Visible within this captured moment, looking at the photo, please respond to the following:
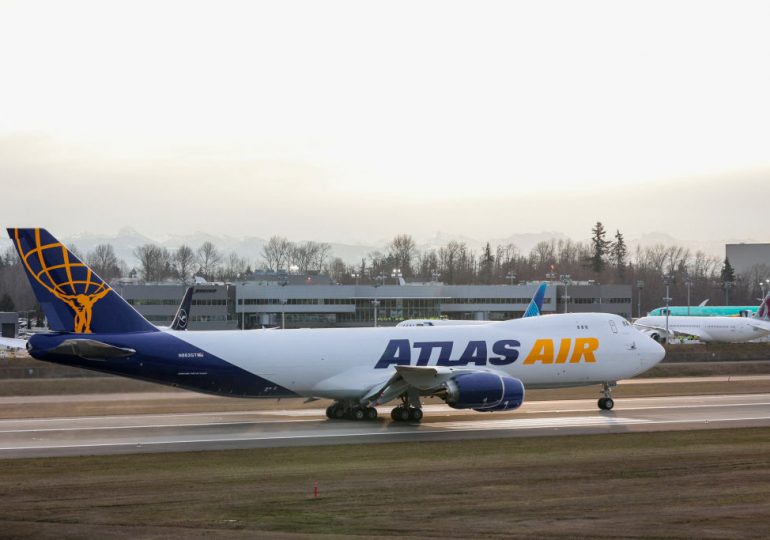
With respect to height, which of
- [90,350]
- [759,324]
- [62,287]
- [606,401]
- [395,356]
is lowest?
[606,401]

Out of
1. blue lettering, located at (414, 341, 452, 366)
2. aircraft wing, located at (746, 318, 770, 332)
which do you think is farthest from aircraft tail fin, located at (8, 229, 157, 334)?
aircraft wing, located at (746, 318, 770, 332)

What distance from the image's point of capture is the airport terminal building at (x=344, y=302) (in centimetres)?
10894

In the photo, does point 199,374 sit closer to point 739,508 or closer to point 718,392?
point 739,508

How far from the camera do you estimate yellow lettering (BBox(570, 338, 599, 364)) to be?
3756cm

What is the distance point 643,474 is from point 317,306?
87773mm

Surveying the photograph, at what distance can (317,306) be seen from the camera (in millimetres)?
109938

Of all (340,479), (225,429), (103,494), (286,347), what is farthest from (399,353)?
(103,494)

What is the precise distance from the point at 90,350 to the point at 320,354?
8.04 meters

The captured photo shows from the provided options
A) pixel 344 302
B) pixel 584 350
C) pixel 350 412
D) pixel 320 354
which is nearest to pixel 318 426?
pixel 350 412

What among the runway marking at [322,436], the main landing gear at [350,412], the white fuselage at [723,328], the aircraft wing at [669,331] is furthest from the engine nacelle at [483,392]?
the white fuselage at [723,328]

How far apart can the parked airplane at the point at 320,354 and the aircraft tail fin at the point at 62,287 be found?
0.03m

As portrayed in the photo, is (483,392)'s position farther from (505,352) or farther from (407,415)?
(505,352)

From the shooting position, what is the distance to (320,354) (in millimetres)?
34781

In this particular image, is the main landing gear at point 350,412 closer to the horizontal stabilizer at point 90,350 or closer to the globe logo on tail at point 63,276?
the horizontal stabilizer at point 90,350
